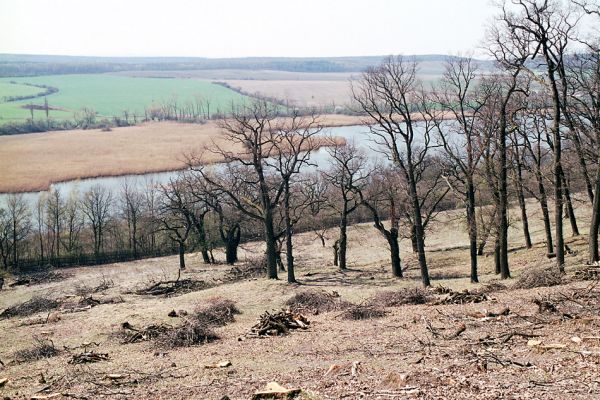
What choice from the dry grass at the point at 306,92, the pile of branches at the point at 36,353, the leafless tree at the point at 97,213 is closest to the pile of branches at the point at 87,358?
the pile of branches at the point at 36,353

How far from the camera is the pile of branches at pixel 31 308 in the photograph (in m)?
25.1

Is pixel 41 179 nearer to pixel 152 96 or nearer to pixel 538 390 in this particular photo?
pixel 538 390

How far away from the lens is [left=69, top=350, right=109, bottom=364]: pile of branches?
15.3 meters

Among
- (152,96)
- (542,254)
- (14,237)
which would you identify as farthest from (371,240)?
(152,96)

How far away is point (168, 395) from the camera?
464 inches

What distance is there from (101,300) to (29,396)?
15159mm

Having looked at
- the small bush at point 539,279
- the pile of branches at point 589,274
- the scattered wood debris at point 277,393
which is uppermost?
the scattered wood debris at point 277,393

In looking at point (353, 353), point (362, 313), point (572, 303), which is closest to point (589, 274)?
point (572, 303)

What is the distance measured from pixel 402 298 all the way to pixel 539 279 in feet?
14.6

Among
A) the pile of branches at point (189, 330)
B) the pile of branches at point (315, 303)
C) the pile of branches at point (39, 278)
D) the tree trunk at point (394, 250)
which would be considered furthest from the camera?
the pile of branches at point (39, 278)

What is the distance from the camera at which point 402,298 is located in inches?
768

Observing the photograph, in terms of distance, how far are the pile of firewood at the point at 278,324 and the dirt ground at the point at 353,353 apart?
16.4 inches

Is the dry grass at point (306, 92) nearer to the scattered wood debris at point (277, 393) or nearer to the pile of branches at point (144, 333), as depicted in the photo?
the pile of branches at point (144, 333)

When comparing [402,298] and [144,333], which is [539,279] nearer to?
[402,298]
